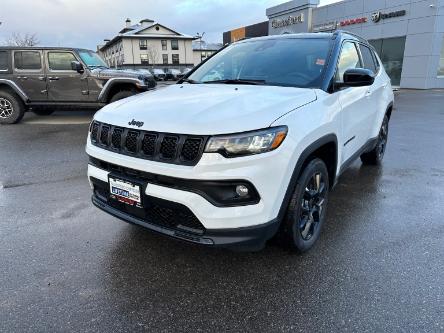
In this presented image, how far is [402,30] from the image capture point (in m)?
22.7

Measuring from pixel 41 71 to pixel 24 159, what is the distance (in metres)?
4.17

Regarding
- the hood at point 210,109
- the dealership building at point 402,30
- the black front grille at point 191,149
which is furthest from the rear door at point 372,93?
the dealership building at point 402,30

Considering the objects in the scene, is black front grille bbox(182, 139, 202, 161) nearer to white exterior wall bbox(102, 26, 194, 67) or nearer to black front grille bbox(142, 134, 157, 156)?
black front grille bbox(142, 134, 157, 156)

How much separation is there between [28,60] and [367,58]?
8.40 meters

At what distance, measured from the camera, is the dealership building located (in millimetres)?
21156

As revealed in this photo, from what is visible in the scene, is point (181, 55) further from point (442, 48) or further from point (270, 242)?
point (270, 242)

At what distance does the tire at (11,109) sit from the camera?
9266mm

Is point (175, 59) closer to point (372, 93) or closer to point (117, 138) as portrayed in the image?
point (372, 93)

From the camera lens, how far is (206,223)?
2254 millimetres

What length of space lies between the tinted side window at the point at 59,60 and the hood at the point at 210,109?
713cm

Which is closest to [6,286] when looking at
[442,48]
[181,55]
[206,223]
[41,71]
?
[206,223]

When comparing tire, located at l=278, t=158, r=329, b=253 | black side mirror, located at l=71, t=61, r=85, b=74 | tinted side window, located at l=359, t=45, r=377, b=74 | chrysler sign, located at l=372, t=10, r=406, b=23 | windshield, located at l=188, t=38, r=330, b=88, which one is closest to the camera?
tire, located at l=278, t=158, r=329, b=253

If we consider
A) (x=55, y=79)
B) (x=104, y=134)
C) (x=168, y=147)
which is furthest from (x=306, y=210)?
(x=55, y=79)

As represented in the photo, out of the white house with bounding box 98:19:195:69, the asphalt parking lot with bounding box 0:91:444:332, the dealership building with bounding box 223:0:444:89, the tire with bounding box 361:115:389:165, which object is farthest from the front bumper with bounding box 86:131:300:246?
the white house with bounding box 98:19:195:69
